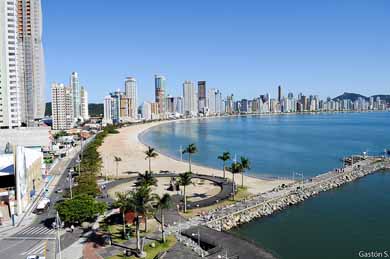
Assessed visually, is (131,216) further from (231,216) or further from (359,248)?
(359,248)

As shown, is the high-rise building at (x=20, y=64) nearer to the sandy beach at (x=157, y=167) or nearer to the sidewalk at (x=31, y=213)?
the sidewalk at (x=31, y=213)

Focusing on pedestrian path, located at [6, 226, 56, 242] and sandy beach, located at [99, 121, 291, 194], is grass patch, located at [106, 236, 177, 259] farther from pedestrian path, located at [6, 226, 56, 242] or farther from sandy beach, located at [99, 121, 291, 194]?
sandy beach, located at [99, 121, 291, 194]

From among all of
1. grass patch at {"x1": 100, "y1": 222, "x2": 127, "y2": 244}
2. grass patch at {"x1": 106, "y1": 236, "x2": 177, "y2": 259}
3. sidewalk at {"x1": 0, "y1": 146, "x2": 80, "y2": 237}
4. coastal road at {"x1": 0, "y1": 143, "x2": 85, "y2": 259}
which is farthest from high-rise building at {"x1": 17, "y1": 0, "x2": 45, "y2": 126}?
grass patch at {"x1": 106, "y1": 236, "x2": 177, "y2": 259}

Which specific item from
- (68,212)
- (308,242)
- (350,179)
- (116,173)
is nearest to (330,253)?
(308,242)

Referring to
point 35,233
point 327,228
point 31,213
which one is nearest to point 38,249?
point 35,233

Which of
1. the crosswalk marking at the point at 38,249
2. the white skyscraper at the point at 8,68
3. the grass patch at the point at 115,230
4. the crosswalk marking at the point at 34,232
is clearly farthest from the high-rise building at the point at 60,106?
the crosswalk marking at the point at 38,249

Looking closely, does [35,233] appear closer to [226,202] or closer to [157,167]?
[226,202]

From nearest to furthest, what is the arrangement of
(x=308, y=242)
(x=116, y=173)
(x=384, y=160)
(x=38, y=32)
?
1. (x=308, y=242)
2. (x=116, y=173)
3. (x=384, y=160)
4. (x=38, y=32)
